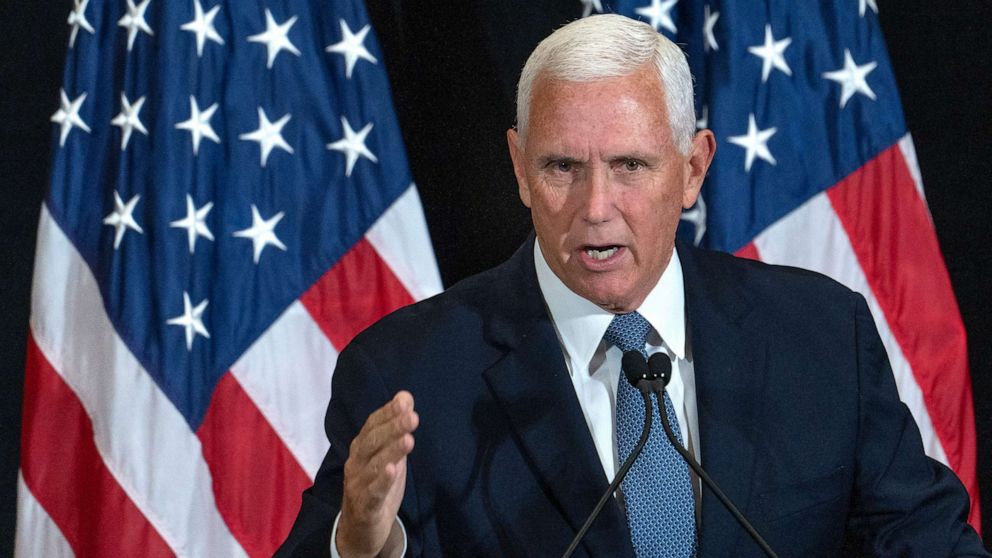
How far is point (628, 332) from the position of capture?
1.69 m

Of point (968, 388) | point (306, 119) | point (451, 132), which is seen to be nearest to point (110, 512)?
point (306, 119)

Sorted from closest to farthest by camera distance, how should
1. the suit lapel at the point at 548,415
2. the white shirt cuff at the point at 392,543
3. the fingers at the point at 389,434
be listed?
the fingers at the point at 389,434 < the white shirt cuff at the point at 392,543 < the suit lapel at the point at 548,415

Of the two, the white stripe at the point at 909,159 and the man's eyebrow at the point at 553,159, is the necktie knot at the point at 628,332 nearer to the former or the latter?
the man's eyebrow at the point at 553,159

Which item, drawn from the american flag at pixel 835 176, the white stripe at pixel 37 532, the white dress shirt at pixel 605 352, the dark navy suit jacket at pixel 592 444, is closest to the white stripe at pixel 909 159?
the american flag at pixel 835 176

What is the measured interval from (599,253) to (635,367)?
0.32 meters

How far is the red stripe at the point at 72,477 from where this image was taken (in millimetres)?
2762

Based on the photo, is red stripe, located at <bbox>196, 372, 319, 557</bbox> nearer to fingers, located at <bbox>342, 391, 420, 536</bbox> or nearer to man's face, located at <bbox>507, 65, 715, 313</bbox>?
man's face, located at <bbox>507, 65, 715, 313</bbox>

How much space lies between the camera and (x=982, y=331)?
10.3 ft

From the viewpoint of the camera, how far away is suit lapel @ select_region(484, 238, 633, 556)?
154cm

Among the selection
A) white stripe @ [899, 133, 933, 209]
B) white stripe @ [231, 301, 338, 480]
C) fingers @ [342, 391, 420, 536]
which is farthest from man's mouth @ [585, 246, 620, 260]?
white stripe @ [899, 133, 933, 209]

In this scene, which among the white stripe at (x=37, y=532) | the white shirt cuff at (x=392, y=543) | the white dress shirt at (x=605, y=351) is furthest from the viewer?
the white stripe at (x=37, y=532)

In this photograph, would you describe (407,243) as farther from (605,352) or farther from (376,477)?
(376,477)

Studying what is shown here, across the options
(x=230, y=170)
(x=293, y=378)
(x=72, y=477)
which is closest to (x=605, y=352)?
(x=293, y=378)

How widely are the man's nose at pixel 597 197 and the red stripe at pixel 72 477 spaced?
5.48 feet
